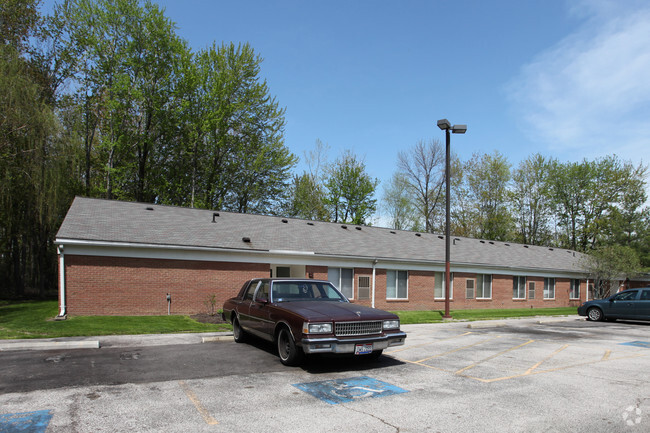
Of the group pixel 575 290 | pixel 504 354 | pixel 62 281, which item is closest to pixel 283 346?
pixel 504 354

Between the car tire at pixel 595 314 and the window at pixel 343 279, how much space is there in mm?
11134

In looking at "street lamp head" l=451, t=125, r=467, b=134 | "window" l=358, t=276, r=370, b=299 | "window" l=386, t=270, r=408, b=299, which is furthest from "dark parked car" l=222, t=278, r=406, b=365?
"window" l=386, t=270, r=408, b=299

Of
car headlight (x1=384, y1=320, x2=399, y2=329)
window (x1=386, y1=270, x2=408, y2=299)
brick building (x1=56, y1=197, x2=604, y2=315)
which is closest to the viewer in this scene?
car headlight (x1=384, y1=320, x2=399, y2=329)

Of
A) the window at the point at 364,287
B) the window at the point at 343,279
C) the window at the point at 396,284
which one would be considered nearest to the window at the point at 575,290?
the window at the point at 396,284

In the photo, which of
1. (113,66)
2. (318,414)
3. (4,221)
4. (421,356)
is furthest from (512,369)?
(113,66)

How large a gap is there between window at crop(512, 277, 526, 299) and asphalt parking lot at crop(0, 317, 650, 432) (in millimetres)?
19110

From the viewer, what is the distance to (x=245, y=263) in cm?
1878

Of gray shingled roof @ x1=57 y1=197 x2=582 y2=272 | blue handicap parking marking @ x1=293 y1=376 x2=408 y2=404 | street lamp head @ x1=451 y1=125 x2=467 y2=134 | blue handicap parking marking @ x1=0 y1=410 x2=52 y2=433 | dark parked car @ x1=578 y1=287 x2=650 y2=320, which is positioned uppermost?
street lamp head @ x1=451 y1=125 x2=467 y2=134

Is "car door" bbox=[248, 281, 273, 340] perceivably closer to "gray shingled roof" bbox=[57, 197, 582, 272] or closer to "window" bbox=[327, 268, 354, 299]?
"gray shingled roof" bbox=[57, 197, 582, 272]

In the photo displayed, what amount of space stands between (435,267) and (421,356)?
1565 cm

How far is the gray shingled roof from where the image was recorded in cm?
1697

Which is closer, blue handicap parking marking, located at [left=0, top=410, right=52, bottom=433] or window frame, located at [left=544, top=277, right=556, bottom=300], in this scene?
blue handicap parking marking, located at [left=0, top=410, right=52, bottom=433]

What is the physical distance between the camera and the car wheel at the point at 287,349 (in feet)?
26.3

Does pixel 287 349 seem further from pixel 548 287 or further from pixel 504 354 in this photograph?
pixel 548 287
